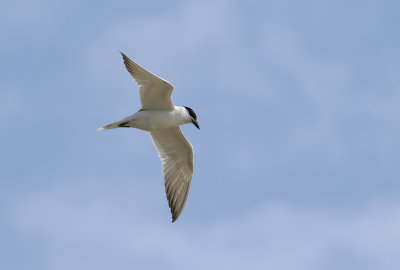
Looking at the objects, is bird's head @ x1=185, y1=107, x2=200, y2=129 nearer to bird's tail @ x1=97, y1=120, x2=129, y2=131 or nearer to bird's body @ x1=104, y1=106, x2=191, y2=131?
bird's body @ x1=104, y1=106, x2=191, y2=131

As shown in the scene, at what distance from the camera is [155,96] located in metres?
15.8

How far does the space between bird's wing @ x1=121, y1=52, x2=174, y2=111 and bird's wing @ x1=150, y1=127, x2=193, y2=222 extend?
3.01 ft

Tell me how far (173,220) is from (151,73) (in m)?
3.33

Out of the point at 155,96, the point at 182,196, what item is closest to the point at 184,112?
the point at 155,96

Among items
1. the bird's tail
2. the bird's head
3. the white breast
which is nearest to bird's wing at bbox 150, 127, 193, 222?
the bird's head

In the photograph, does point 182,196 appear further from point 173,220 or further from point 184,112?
point 184,112

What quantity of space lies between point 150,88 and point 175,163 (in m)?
2.26

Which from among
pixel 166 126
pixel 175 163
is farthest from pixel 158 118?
pixel 175 163

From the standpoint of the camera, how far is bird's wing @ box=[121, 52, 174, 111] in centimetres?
1528

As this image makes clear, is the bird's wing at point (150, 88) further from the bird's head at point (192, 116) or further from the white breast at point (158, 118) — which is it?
the bird's head at point (192, 116)

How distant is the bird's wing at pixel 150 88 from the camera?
15281mm

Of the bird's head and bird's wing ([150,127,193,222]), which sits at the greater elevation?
the bird's head

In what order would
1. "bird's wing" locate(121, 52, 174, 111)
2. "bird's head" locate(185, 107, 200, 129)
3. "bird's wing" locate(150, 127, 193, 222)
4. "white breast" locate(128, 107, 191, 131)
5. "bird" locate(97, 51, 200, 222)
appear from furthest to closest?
"bird's wing" locate(150, 127, 193, 222) → "bird's head" locate(185, 107, 200, 129) → "white breast" locate(128, 107, 191, 131) → "bird" locate(97, 51, 200, 222) → "bird's wing" locate(121, 52, 174, 111)

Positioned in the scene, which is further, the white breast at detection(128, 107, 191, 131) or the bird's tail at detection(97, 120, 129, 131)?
the white breast at detection(128, 107, 191, 131)
